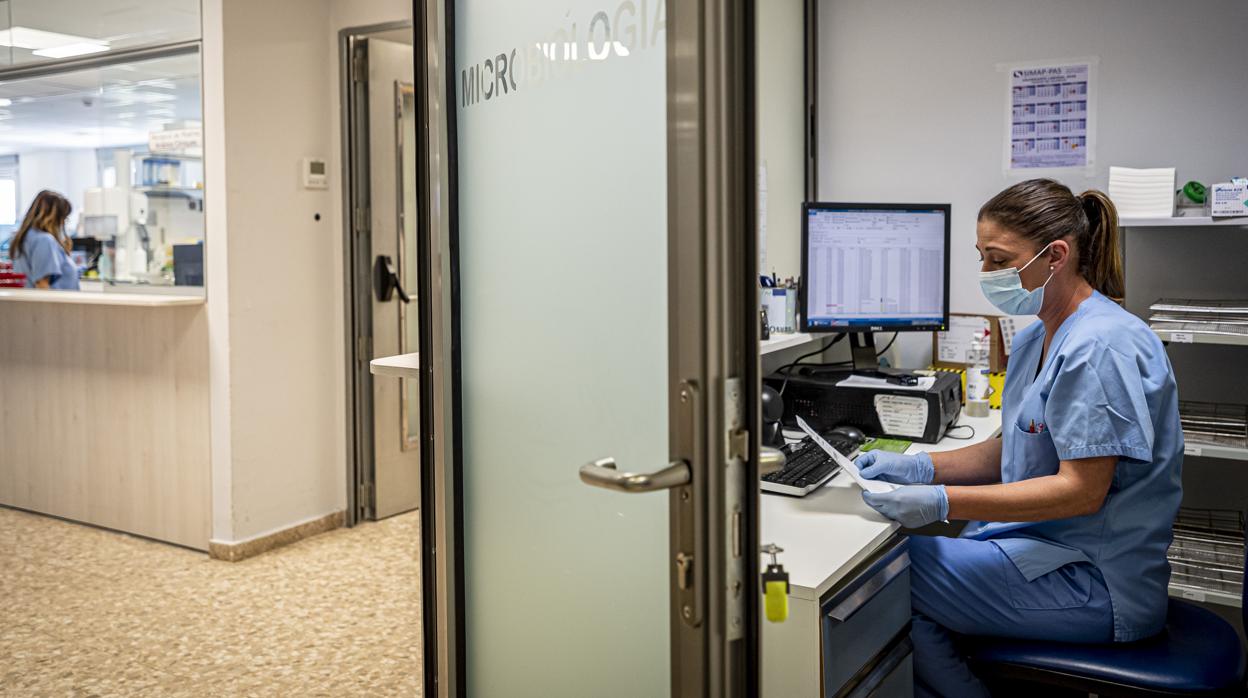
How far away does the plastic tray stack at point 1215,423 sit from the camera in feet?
7.80

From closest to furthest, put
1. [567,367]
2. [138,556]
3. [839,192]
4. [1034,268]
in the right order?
[567,367], [1034,268], [839,192], [138,556]

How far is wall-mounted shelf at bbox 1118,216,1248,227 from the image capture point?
2378 mm

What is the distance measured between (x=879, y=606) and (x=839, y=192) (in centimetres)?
187

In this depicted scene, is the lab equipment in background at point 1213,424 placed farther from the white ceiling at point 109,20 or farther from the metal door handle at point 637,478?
the white ceiling at point 109,20

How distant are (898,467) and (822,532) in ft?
1.34

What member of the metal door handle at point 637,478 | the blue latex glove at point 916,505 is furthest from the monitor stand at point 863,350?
the metal door handle at point 637,478

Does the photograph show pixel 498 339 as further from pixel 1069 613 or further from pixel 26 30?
pixel 26 30

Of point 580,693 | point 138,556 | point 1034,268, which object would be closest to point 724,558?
point 580,693

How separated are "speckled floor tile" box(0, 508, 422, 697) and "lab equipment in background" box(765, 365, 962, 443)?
1.23m

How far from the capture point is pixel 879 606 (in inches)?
64.5

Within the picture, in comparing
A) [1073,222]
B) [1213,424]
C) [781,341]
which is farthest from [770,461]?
[1213,424]

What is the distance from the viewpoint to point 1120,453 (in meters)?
1.63

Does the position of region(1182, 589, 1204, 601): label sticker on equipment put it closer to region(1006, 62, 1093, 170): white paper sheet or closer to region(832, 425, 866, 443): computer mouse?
region(832, 425, 866, 443): computer mouse

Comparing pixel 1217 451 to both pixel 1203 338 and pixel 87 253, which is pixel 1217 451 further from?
pixel 87 253
